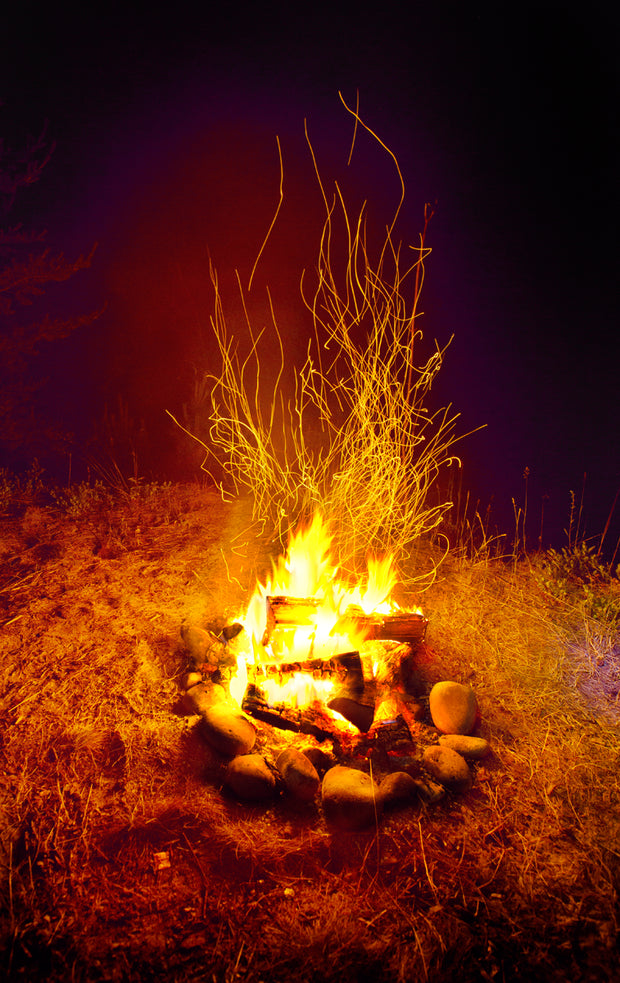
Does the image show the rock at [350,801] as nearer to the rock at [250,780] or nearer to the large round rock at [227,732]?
the rock at [250,780]

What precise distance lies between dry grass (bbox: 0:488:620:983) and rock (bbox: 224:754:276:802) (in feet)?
0.20

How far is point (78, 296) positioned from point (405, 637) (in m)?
8.26

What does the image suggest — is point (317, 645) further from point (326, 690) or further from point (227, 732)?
point (227, 732)

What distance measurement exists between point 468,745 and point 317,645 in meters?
1.03

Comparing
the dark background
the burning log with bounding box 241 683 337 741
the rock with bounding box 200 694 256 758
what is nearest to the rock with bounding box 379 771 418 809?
the burning log with bounding box 241 683 337 741

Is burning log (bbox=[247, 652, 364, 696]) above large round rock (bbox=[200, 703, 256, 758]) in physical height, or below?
above

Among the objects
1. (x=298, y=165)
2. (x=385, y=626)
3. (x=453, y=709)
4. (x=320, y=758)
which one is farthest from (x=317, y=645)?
(x=298, y=165)

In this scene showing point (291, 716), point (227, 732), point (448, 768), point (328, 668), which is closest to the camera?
point (448, 768)

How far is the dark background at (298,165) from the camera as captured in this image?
8.52 m

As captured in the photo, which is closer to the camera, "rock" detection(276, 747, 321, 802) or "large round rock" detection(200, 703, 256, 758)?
"rock" detection(276, 747, 321, 802)

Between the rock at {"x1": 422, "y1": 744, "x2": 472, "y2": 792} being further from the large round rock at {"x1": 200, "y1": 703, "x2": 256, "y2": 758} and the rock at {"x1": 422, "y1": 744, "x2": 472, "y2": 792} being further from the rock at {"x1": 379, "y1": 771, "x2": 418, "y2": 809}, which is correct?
the large round rock at {"x1": 200, "y1": 703, "x2": 256, "y2": 758}

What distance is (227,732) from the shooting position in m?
2.68

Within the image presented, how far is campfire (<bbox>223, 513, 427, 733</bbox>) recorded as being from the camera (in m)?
2.93

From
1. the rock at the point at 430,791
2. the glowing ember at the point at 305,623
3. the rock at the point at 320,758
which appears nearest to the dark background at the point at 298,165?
the glowing ember at the point at 305,623
